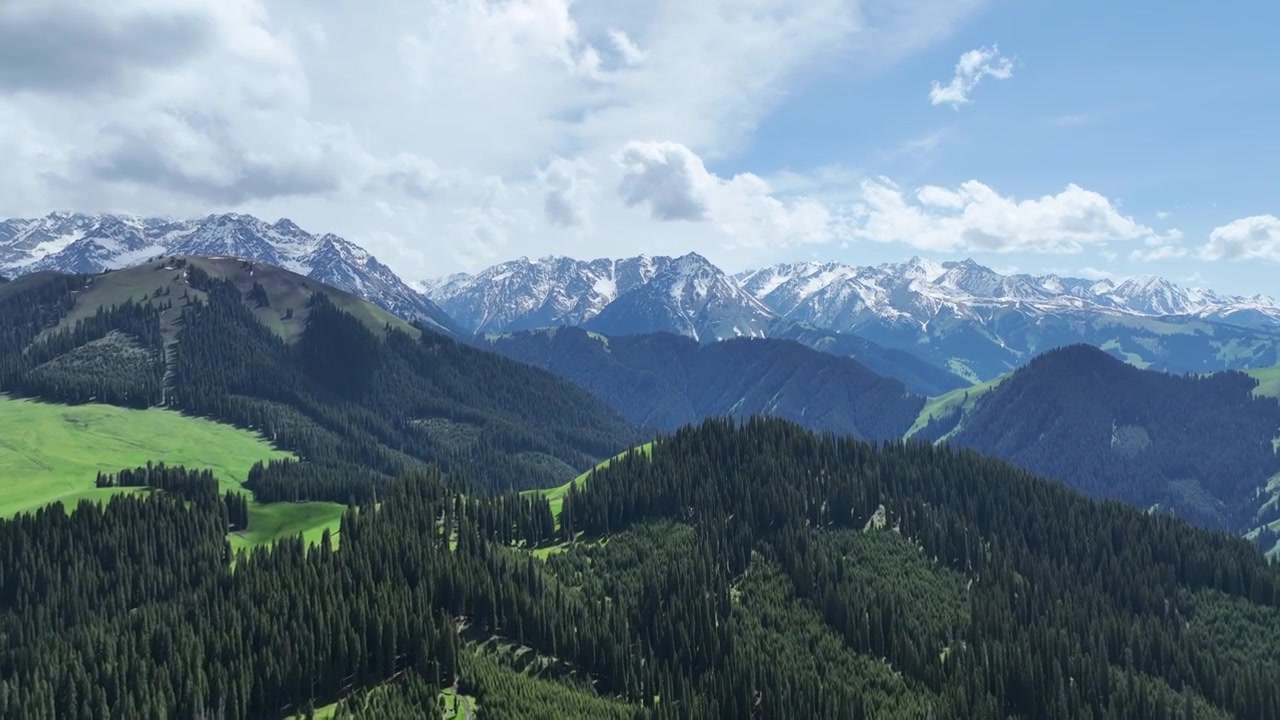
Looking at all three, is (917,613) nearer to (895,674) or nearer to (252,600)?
(895,674)

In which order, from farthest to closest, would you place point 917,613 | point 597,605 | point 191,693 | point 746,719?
point 917,613
point 597,605
point 746,719
point 191,693

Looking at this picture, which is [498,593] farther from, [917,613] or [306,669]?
[917,613]

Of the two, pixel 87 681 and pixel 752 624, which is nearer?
pixel 87 681

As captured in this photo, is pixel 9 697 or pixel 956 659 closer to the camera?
pixel 9 697

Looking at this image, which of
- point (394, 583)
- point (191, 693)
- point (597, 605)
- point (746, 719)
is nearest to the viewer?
point (191, 693)

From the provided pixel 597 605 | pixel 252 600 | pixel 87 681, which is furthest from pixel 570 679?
pixel 87 681

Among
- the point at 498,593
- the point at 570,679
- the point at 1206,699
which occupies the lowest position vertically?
the point at 1206,699

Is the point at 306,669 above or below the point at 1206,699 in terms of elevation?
above

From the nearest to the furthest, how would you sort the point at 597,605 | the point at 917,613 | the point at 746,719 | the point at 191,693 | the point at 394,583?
the point at 191,693
the point at 746,719
the point at 394,583
the point at 597,605
the point at 917,613

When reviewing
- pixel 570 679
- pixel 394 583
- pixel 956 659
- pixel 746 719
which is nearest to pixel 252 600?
pixel 394 583
